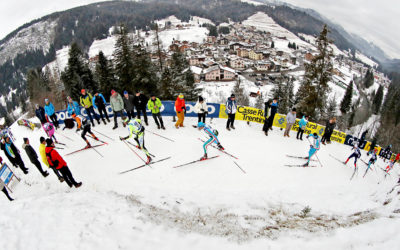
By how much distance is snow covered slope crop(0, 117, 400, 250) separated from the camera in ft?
16.3

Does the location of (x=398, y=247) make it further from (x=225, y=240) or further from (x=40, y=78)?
(x=40, y=78)

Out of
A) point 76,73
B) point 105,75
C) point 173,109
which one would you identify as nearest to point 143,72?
point 105,75

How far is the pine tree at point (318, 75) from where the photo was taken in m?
18.9

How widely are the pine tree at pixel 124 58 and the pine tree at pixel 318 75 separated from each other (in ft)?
64.4

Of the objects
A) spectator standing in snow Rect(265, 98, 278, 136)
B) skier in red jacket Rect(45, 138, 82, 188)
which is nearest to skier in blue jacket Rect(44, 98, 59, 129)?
skier in red jacket Rect(45, 138, 82, 188)

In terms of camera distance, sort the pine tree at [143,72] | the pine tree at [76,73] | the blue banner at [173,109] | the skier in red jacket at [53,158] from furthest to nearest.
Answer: the pine tree at [76,73], the pine tree at [143,72], the blue banner at [173,109], the skier in red jacket at [53,158]

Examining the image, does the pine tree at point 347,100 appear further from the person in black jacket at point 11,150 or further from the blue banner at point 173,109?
the person in black jacket at point 11,150

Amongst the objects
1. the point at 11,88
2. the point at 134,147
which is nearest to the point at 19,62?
the point at 11,88

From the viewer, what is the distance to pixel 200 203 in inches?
277

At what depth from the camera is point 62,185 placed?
7.96 meters

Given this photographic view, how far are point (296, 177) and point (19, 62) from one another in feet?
751

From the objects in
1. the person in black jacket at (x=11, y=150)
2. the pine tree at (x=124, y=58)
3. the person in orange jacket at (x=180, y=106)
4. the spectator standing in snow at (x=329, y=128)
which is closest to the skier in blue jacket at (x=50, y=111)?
the person in black jacket at (x=11, y=150)

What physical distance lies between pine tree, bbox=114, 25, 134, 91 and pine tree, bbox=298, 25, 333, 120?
1963cm

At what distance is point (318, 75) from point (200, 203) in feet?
59.5
